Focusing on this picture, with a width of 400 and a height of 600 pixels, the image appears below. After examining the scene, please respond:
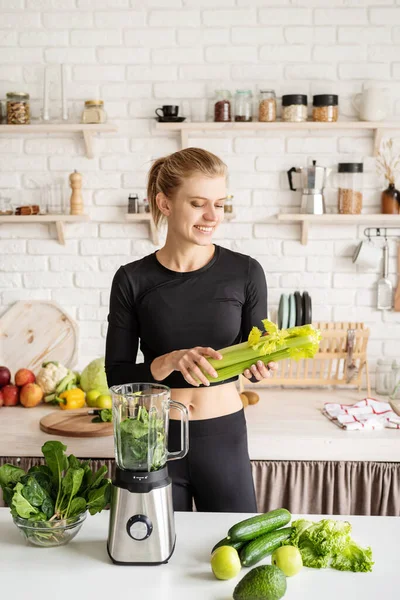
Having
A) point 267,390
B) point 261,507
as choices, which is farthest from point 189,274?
point 267,390

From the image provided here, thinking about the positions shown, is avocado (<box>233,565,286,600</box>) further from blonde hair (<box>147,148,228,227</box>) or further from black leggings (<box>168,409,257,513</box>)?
blonde hair (<box>147,148,228,227</box>)

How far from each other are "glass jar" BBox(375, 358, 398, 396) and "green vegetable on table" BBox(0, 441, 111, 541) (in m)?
1.92

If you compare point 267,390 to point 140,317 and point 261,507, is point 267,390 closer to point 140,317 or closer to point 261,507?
point 261,507

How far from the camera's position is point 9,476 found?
59.3 inches

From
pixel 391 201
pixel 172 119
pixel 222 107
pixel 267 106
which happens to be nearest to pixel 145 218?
pixel 172 119

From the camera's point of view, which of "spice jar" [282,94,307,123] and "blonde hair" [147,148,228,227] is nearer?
"blonde hair" [147,148,228,227]

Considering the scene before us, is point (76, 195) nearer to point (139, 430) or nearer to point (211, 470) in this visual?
point (211, 470)

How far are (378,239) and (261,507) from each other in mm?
1348

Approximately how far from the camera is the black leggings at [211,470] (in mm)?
1896

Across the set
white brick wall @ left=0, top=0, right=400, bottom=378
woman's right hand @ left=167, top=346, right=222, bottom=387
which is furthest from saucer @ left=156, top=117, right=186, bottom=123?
woman's right hand @ left=167, top=346, right=222, bottom=387

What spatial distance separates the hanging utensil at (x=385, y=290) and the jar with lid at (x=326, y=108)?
628mm

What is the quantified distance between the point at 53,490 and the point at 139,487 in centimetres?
25

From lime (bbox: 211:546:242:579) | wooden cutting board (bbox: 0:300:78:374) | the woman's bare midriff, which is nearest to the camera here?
lime (bbox: 211:546:242:579)

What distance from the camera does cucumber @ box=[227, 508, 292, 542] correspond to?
141 centimetres
